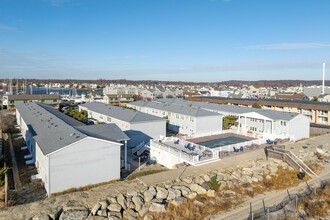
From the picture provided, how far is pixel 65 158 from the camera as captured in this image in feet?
58.0

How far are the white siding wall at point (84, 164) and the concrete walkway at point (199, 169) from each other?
3035mm

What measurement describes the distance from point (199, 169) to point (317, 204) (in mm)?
8107

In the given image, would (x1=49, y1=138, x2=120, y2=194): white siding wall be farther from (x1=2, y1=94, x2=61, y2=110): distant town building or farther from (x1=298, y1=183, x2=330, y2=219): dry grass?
(x1=2, y1=94, x2=61, y2=110): distant town building

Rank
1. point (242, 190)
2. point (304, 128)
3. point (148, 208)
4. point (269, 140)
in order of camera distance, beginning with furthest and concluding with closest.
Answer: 1. point (304, 128)
2. point (269, 140)
3. point (242, 190)
4. point (148, 208)

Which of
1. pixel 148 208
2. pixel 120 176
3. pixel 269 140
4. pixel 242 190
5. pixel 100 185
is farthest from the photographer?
pixel 269 140

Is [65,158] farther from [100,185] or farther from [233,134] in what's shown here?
[233,134]

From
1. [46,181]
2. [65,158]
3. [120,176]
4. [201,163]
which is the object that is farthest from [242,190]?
[46,181]

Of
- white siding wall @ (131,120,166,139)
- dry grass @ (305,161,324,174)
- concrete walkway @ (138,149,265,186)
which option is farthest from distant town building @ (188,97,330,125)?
white siding wall @ (131,120,166,139)

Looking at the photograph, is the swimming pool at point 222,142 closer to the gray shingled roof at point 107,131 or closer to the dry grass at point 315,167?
the dry grass at point 315,167

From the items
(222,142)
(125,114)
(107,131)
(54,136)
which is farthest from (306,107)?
(54,136)

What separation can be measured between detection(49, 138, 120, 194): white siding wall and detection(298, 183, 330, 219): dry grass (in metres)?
13.2

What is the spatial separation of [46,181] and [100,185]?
3.78 meters

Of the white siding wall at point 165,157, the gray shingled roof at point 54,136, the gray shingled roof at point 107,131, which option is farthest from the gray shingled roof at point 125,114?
the gray shingled roof at point 54,136

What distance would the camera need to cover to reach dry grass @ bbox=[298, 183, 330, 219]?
14566 millimetres
